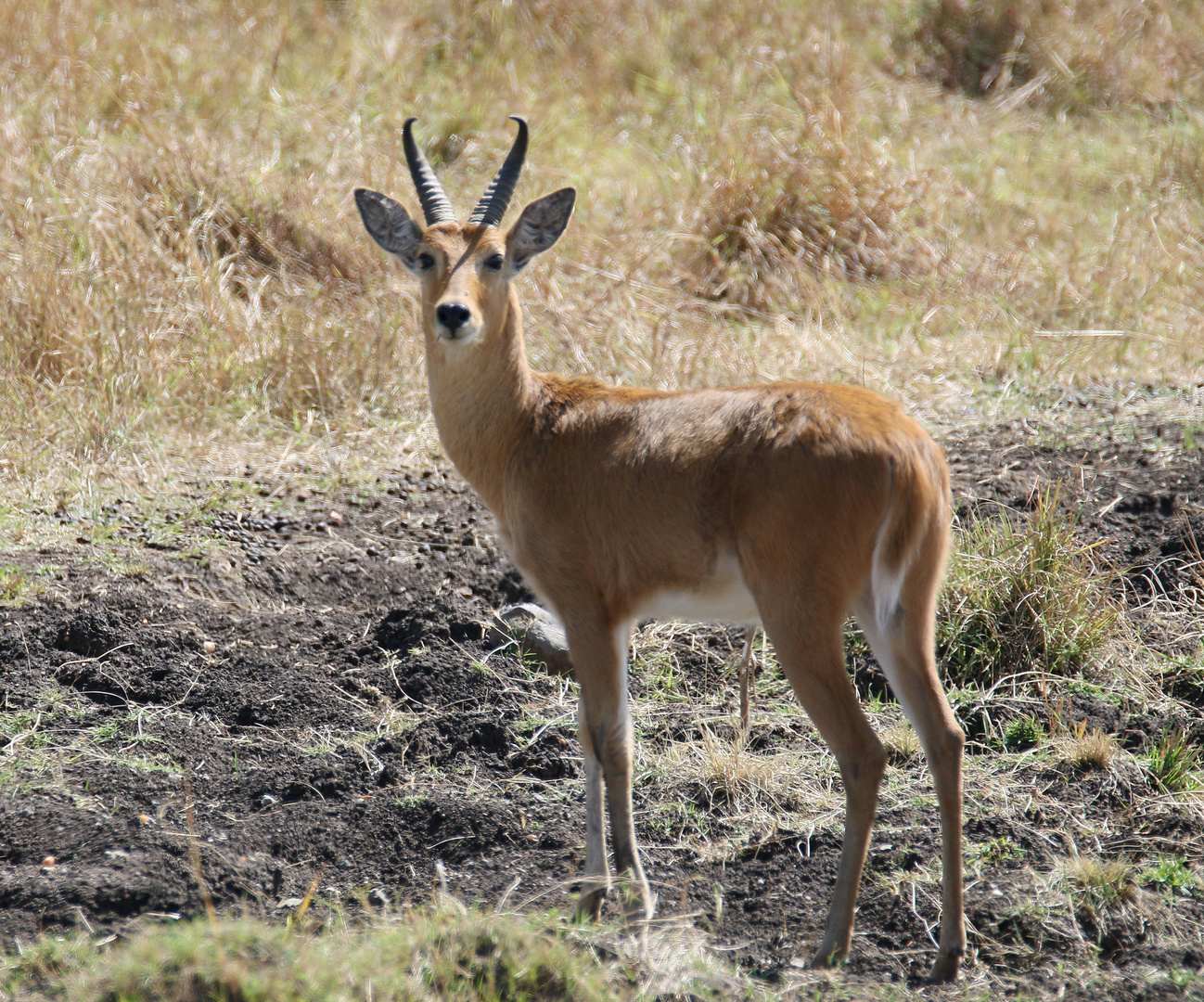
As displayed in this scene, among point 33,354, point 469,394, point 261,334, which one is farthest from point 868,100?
point 469,394

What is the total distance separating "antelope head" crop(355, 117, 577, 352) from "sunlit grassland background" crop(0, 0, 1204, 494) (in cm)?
250

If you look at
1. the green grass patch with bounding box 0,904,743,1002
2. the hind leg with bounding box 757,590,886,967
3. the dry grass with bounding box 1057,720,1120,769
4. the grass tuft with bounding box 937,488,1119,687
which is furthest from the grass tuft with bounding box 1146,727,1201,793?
the green grass patch with bounding box 0,904,743,1002

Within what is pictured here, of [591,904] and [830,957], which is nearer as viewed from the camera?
[830,957]

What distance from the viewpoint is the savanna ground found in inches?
146

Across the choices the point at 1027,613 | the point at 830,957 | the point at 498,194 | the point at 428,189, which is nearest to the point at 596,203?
the point at 428,189

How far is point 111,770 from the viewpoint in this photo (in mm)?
4422

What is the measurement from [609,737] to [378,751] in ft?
4.08

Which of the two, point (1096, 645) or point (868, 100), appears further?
Result: point (868, 100)

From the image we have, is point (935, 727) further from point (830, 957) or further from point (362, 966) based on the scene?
point (362, 966)

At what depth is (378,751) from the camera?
15.3 ft

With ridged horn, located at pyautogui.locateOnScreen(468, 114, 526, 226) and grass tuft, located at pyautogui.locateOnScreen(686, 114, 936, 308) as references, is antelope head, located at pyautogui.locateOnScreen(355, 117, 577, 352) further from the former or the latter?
grass tuft, located at pyautogui.locateOnScreen(686, 114, 936, 308)

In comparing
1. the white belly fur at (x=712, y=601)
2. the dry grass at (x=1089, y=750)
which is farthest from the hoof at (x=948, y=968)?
the dry grass at (x=1089, y=750)

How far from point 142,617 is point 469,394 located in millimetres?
1987

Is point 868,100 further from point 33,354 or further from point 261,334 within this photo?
point 33,354
